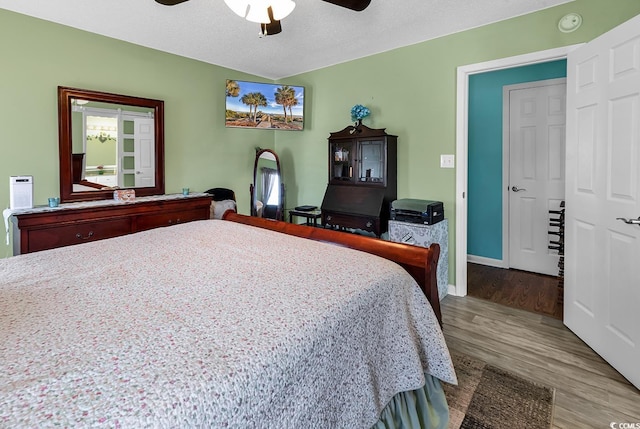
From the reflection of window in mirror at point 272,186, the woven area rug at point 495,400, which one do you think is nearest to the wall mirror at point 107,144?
the reflection of window in mirror at point 272,186

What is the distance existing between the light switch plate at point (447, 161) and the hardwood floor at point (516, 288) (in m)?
1.27

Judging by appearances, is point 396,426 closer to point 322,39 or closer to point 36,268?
point 36,268

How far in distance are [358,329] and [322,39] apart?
298 cm

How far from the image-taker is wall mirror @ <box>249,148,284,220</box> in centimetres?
443

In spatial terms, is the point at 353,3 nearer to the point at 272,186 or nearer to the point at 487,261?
the point at 272,186

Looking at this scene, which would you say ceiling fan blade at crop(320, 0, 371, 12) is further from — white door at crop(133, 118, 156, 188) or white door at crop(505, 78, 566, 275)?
white door at crop(505, 78, 566, 275)

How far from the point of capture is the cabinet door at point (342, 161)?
3.68 meters

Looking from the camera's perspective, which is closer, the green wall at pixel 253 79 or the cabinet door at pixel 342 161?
the green wall at pixel 253 79

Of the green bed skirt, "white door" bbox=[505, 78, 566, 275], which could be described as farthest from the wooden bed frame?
"white door" bbox=[505, 78, 566, 275]

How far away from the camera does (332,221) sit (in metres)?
3.70

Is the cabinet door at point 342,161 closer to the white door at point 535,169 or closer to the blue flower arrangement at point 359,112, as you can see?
the blue flower arrangement at point 359,112

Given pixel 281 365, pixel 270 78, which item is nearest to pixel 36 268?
pixel 281 365

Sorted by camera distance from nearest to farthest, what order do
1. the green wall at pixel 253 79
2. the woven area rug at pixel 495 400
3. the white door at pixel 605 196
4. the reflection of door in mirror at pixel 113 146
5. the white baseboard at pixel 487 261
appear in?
1. the woven area rug at pixel 495 400
2. the white door at pixel 605 196
3. the green wall at pixel 253 79
4. the reflection of door in mirror at pixel 113 146
5. the white baseboard at pixel 487 261

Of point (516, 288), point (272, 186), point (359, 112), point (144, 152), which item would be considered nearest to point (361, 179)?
point (359, 112)
